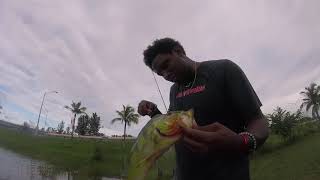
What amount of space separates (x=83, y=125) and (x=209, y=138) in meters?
140

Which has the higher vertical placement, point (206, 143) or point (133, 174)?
point (206, 143)

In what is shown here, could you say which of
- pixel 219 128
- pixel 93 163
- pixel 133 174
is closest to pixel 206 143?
pixel 219 128

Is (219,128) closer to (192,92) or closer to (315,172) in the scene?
(192,92)

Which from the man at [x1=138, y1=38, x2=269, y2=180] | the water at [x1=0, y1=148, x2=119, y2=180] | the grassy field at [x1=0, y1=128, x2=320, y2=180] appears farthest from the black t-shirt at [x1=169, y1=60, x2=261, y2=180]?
the water at [x1=0, y1=148, x2=119, y2=180]

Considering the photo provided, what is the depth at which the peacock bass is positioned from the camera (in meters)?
2.15

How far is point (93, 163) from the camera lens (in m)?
61.9

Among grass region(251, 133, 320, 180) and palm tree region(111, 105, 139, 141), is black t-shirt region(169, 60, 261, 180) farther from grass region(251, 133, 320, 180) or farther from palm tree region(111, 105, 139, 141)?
palm tree region(111, 105, 139, 141)

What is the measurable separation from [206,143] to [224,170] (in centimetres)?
67

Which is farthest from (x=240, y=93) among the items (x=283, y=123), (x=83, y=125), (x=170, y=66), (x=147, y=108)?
(x=83, y=125)

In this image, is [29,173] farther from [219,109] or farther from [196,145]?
[196,145]

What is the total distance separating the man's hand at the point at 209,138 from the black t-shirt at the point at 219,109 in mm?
461

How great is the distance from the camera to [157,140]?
7.12 ft

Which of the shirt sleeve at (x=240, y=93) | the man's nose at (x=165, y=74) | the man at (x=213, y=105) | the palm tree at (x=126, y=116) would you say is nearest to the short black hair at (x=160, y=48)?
the man at (x=213, y=105)

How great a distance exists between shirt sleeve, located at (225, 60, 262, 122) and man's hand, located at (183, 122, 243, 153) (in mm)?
460
